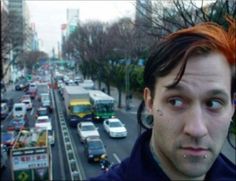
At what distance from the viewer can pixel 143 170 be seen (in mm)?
824

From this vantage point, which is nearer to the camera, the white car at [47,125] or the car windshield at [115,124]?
the car windshield at [115,124]

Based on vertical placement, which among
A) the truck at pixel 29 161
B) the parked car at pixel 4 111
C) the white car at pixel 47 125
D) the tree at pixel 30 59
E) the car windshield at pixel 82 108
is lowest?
the parked car at pixel 4 111

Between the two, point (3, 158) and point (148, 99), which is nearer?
point (148, 99)

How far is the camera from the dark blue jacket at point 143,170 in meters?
0.82

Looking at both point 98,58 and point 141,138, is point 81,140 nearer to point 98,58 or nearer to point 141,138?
point 98,58

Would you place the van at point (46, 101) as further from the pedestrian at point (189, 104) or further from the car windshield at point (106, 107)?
the pedestrian at point (189, 104)

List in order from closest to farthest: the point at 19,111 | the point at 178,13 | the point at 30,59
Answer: the point at 178,13 < the point at 19,111 < the point at 30,59

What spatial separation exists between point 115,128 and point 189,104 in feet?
23.0

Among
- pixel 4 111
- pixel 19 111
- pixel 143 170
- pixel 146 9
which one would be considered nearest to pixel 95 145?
pixel 146 9

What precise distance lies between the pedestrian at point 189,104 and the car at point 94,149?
283 inches

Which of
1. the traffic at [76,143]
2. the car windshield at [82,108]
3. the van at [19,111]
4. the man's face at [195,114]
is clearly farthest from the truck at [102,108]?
the man's face at [195,114]

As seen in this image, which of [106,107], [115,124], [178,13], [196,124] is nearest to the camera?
[196,124]

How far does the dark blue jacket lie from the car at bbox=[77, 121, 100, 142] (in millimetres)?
7262

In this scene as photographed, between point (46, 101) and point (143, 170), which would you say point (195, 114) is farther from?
point (46, 101)
